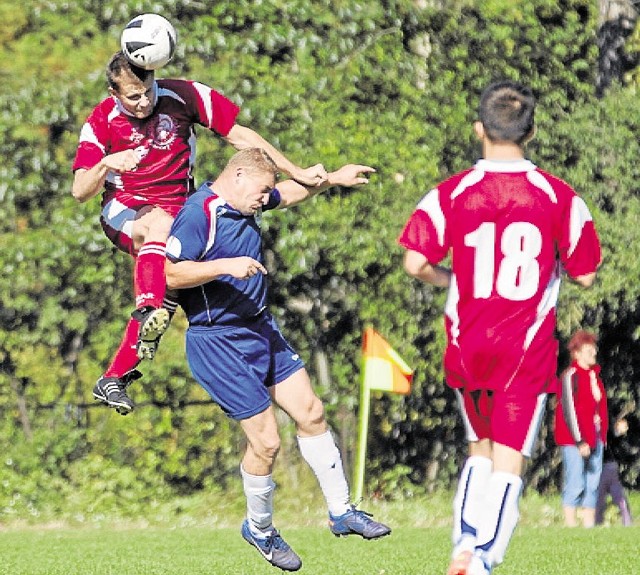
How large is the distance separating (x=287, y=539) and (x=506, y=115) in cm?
613

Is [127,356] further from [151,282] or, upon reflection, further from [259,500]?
[259,500]

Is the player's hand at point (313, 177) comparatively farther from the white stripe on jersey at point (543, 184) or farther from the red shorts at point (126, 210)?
the white stripe on jersey at point (543, 184)

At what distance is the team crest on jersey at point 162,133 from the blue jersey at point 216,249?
0.36m

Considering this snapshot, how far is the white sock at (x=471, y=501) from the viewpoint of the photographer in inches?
276

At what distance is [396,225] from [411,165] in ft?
1.99

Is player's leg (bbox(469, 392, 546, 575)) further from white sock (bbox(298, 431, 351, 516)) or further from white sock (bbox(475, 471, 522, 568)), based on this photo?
white sock (bbox(298, 431, 351, 516))

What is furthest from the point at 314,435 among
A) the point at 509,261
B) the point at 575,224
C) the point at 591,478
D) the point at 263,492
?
A: the point at 591,478

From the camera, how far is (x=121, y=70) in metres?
8.23

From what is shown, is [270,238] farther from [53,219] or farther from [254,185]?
[254,185]

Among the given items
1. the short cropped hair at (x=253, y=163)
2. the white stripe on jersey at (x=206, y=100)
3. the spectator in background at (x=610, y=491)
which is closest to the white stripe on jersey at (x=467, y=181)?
the short cropped hair at (x=253, y=163)

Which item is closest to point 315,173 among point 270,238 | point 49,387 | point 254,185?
point 254,185

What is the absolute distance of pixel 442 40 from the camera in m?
16.2

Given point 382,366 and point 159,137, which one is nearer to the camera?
point 159,137

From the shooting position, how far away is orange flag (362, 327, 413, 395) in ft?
48.2
